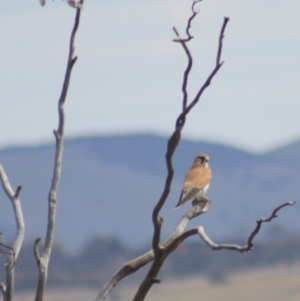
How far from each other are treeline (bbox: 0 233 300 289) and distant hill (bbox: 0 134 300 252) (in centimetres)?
2024

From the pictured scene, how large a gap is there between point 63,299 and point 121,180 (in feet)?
239

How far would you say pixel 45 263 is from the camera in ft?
17.5

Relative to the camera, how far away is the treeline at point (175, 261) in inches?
1875

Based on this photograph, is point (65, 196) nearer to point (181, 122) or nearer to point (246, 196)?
point (246, 196)

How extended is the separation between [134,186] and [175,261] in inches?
2493

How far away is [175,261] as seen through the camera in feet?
168

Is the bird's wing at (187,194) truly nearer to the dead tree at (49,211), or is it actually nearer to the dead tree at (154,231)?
the dead tree at (154,231)

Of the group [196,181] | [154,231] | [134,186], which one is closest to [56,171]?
[154,231]

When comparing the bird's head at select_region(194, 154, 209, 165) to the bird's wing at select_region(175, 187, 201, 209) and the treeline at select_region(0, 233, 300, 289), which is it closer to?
the bird's wing at select_region(175, 187, 201, 209)

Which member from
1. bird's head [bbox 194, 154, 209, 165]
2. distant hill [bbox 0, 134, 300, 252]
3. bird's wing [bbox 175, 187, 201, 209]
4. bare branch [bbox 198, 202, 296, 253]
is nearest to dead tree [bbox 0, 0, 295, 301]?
bare branch [bbox 198, 202, 296, 253]

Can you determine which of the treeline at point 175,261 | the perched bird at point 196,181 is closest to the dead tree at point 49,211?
the perched bird at point 196,181

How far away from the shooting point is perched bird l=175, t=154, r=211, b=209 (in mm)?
9438

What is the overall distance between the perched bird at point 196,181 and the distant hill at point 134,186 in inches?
2678

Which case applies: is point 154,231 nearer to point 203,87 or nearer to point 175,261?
point 203,87
